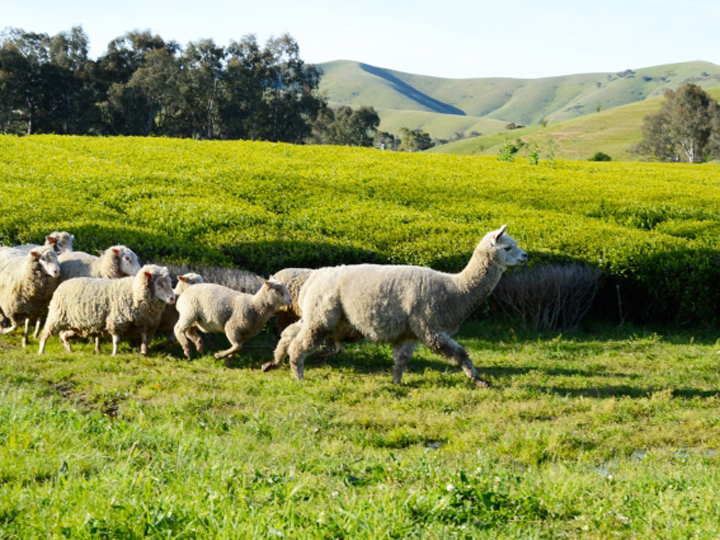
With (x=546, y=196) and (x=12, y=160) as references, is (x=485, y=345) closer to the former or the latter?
(x=546, y=196)

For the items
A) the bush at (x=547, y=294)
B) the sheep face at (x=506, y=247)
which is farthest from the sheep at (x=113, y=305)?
the bush at (x=547, y=294)

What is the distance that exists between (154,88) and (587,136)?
69.7 m

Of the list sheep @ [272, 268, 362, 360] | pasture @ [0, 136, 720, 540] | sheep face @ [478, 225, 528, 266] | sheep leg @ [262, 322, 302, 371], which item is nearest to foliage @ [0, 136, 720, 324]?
pasture @ [0, 136, 720, 540]

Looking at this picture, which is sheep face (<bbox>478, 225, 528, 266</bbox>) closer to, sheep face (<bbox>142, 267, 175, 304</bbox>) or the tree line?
sheep face (<bbox>142, 267, 175, 304</bbox>)

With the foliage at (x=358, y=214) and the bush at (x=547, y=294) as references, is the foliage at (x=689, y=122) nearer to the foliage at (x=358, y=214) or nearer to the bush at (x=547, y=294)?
the foliage at (x=358, y=214)

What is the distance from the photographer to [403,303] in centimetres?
739

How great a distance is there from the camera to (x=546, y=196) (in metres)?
15.9

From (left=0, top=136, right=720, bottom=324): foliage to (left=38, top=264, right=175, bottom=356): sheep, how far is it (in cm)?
159

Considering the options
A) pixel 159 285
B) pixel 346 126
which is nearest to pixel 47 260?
pixel 159 285

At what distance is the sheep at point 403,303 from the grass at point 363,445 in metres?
0.43

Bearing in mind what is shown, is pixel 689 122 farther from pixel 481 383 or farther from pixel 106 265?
pixel 106 265

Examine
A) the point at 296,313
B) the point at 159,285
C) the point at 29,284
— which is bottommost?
the point at 296,313

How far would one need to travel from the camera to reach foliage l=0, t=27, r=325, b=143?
2096 inches

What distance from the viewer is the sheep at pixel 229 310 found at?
8.16 m
